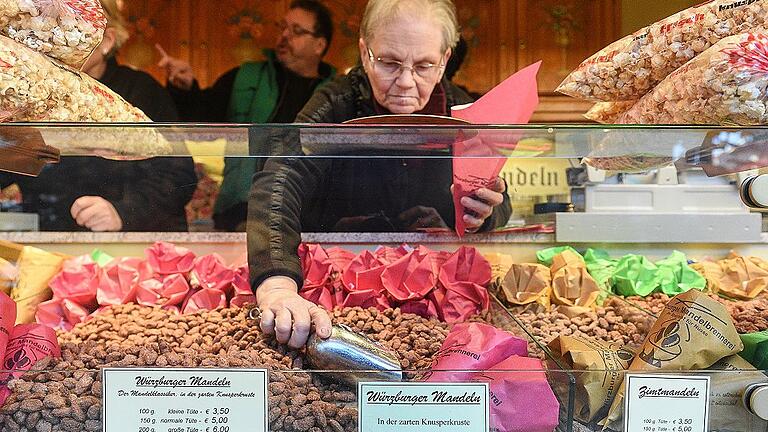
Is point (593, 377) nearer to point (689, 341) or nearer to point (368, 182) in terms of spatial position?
point (689, 341)

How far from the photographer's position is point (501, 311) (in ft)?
3.47

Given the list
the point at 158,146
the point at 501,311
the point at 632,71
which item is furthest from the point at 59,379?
the point at 632,71

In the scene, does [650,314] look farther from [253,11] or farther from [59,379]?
[253,11]

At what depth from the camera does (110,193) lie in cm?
100

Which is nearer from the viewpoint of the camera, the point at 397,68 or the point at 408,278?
the point at 408,278

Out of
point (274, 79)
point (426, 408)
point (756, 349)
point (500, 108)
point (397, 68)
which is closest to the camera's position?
point (426, 408)

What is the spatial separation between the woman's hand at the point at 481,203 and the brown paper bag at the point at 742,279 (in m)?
0.40

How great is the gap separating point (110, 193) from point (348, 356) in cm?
46

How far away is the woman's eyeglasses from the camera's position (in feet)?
4.42

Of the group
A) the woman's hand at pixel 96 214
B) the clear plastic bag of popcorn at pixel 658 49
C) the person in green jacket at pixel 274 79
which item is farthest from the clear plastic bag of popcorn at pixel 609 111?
the person in green jacket at pixel 274 79

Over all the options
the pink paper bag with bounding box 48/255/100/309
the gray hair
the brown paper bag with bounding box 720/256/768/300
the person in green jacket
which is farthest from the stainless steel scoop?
the person in green jacket

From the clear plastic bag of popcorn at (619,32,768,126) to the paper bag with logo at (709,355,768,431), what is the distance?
263 mm

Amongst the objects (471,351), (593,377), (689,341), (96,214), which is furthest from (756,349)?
(96,214)

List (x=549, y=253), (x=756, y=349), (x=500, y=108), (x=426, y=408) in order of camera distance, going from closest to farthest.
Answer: (x=426, y=408)
(x=756, y=349)
(x=500, y=108)
(x=549, y=253)
